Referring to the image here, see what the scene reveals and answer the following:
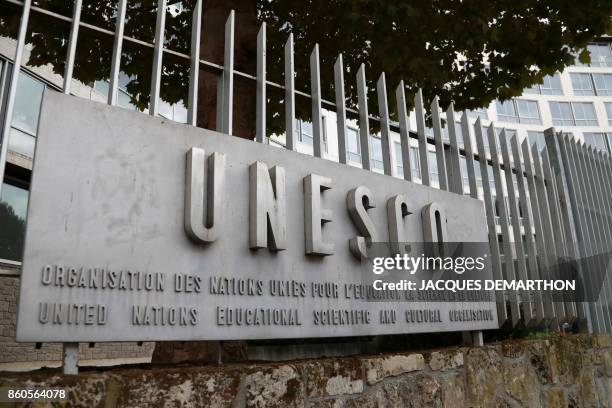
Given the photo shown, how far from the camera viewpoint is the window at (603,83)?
1339 inches

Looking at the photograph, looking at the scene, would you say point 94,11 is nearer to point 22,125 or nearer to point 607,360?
point 607,360

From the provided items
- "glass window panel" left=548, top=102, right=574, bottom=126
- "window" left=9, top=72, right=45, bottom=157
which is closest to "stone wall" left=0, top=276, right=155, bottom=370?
"window" left=9, top=72, right=45, bottom=157

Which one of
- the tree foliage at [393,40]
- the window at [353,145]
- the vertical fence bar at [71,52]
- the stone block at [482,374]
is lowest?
the stone block at [482,374]

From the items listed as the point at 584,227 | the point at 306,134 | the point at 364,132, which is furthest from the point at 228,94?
the point at 306,134

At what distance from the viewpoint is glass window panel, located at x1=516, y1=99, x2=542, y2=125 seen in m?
33.2

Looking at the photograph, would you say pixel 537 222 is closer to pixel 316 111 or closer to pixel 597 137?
pixel 316 111

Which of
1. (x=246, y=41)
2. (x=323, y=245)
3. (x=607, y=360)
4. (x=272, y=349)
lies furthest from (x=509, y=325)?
(x=246, y=41)

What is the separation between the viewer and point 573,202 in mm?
5168

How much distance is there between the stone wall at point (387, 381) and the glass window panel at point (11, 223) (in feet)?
31.4

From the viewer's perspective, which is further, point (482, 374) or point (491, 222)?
point (491, 222)

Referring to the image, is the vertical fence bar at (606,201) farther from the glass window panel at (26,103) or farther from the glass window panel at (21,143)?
the glass window panel at (26,103)

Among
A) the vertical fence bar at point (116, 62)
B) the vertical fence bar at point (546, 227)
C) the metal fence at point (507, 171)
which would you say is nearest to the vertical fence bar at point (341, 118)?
the metal fence at point (507, 171)

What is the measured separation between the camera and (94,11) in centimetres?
567

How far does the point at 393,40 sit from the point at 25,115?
9.83 m
